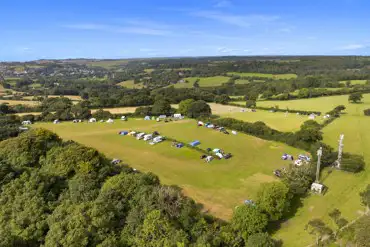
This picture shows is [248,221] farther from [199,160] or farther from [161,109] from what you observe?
[161,109]

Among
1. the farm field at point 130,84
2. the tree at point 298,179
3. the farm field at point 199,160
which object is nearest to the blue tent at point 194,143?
the farm field at point 199,160

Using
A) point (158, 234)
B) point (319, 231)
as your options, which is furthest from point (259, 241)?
point (158, 234)

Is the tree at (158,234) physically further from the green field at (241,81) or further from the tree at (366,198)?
the green field at (241,81)

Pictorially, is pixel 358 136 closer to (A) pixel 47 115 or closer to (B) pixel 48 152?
(B) pixel 48 152

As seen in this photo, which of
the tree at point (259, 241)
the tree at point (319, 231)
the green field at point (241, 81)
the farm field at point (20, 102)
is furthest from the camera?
the green field at point (241, 81)

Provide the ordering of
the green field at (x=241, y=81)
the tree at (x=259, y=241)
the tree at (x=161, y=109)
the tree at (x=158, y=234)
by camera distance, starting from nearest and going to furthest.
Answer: the tree at (x=158, y=234) → the tree at (x=259, y=241) → the tree at (x=161, y=109) → the green field at (x=241, y=81)

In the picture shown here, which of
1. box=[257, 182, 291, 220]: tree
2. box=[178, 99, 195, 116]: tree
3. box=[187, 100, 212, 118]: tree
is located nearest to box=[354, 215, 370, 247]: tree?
box=[257, 182, 291, 220]: tree

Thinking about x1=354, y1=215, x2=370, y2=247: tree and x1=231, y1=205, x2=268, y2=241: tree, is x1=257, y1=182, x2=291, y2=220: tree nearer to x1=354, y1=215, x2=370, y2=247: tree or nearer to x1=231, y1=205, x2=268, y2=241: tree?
x1=231, y1=205, x2=268, y2=241: tree
